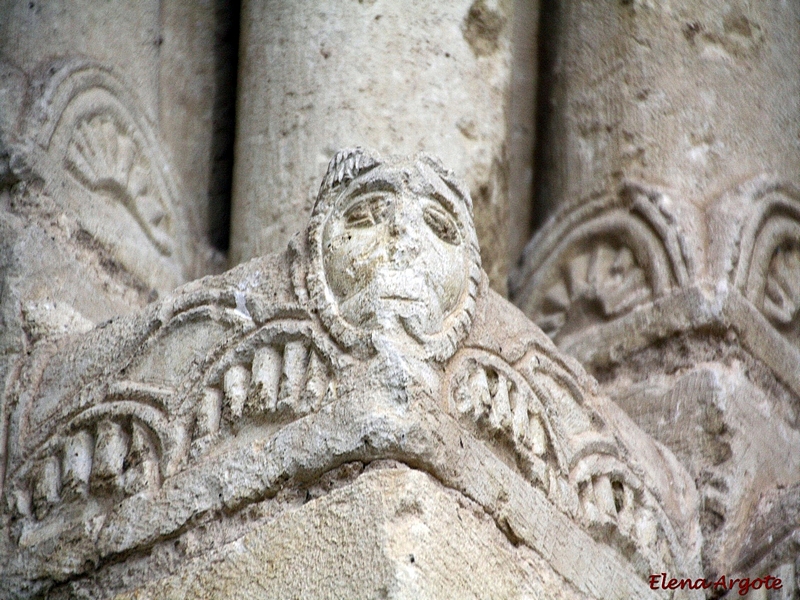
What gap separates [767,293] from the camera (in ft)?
7.40

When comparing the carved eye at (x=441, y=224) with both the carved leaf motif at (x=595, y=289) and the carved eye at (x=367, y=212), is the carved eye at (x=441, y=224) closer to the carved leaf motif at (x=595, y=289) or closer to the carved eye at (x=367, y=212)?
the carved eye at (x=367, y=212)

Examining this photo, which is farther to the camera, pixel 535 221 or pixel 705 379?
pixel 535 221

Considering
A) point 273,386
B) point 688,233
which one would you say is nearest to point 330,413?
point 273,386

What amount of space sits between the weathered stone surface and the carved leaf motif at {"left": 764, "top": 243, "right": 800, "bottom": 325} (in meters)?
0.50

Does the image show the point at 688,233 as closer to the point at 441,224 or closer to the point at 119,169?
the point at 441,224

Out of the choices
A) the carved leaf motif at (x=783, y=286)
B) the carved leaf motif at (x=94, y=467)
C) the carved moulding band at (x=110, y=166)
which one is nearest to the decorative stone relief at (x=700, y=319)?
the carved leaf motif at (x=783, y=286)

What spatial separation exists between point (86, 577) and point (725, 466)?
0.92 m

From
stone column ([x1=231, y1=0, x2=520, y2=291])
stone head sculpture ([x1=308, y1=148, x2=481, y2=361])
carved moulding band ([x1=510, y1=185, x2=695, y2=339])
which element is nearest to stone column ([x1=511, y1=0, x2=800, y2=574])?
carved moulding band ([x1=510, y1=185, x2=695, y2=339])

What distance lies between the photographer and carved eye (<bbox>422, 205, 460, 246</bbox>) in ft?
5.62

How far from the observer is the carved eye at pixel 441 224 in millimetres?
1714

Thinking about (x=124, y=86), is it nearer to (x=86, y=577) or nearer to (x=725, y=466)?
(x=86, y=577)

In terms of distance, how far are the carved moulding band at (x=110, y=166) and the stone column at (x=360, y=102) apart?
0.39ft

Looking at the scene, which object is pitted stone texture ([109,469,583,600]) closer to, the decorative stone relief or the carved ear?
the carved ear

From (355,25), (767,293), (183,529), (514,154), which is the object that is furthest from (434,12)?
(183,529)
